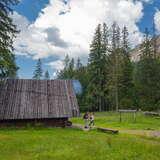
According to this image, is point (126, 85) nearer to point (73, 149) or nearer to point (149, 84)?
point (149, 84)

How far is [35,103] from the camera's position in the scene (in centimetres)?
3581

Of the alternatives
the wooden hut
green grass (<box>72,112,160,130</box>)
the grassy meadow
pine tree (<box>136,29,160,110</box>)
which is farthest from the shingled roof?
pine tree (<box>136,29,160,110</box>)

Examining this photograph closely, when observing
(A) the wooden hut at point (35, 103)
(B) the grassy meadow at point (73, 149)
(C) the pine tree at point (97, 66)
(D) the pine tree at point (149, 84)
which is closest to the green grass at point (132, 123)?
(A) the wooden hut at point (35, 103)

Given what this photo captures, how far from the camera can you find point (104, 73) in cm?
7044

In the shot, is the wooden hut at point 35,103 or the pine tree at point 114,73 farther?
the pine tree at point 114,73

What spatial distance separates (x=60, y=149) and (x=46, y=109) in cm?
1479

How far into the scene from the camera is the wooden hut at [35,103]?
113 feet

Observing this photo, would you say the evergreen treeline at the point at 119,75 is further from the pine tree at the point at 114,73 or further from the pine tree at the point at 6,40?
the pine tree at the point at 6,40

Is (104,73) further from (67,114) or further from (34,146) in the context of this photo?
(34,146)

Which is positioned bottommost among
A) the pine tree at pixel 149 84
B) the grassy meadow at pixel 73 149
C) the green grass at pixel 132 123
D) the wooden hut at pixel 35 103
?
the grassy meadow at pixel 73 149

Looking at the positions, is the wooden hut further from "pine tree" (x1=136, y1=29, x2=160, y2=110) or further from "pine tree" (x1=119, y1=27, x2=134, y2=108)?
"pine tree" (x1=119, y1=27, x2=134, y2=108)

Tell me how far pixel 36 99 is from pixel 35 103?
737 mm

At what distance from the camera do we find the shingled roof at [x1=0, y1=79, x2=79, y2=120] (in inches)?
1356

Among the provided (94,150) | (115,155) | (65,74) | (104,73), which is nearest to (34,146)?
(94,150)
